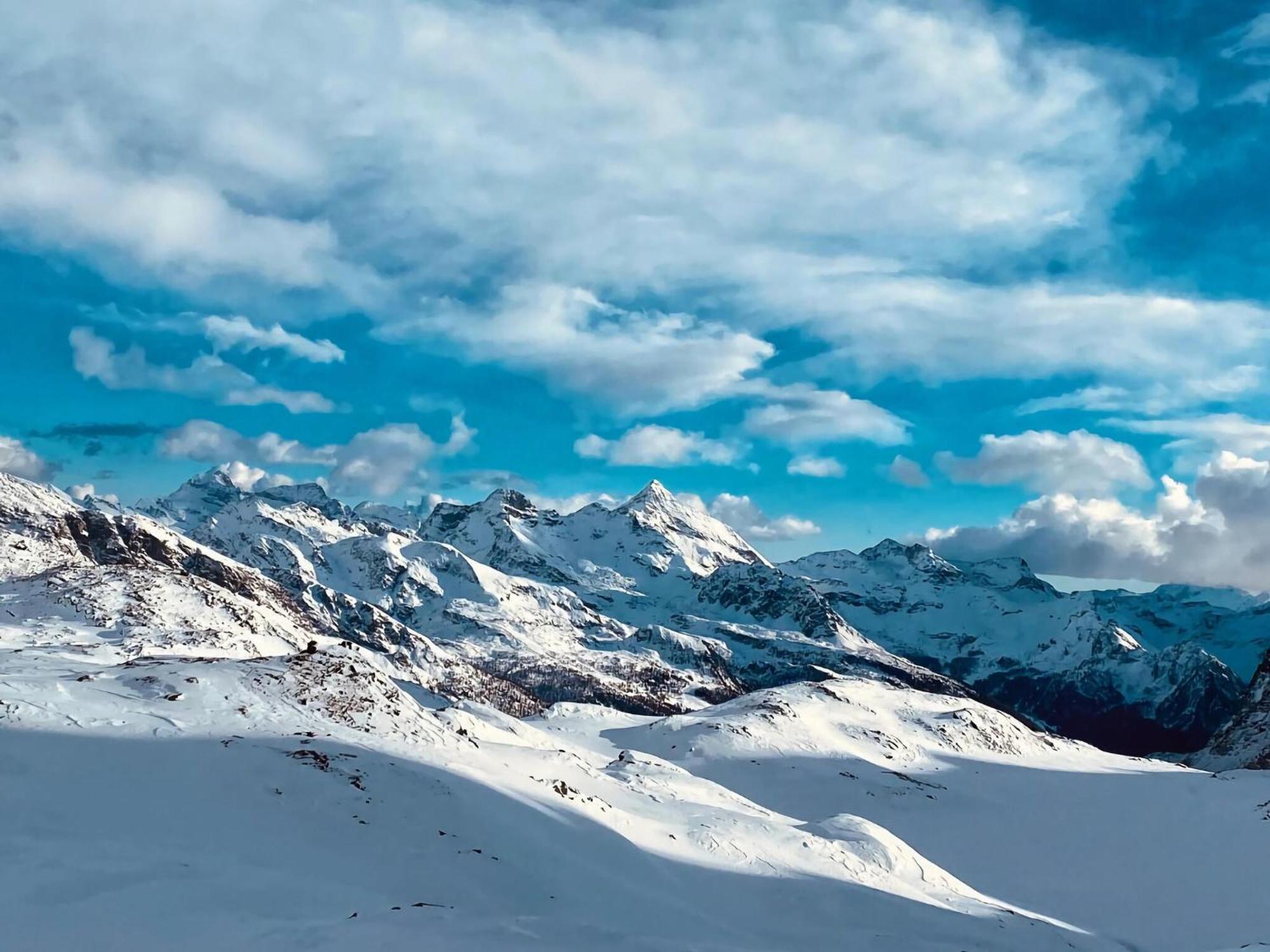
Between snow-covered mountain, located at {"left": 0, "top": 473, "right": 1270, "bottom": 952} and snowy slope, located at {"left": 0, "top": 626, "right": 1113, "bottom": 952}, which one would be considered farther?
snow-covered mountain, located at {"left": 0, "top": 473, "right": 1270, "bottom": 952}

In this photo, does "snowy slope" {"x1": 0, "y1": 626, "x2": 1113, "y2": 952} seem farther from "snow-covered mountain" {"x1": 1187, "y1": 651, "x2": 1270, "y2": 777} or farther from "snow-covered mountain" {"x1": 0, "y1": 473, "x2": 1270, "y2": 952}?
"snow-covered mountain" {"x1": 1187, "y1": 651, "x2": 1270, "y2": 777}

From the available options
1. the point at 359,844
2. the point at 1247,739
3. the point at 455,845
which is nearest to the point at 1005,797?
the point at 455,845

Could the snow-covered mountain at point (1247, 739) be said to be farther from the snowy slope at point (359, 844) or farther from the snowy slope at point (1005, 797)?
the snowy slope at point (359, 844)

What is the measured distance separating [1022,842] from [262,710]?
5557 cm

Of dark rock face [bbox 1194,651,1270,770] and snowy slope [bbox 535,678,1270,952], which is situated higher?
dark rock face [bbox 1194,651,1270,770]

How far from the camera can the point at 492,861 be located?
28.3 metres

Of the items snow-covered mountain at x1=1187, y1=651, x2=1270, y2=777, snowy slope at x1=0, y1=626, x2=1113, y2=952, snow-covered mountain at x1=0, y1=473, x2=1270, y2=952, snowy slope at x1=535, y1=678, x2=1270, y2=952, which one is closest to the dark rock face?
snow-covered mountain at x1=1187, y1=651, x2=1270, y2=777

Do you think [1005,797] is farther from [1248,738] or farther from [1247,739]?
[1248,738]

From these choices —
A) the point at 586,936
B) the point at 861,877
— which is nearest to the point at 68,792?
the point at 586,936

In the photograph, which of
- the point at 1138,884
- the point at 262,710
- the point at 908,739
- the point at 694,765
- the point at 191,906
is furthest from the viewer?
the point at 908,739

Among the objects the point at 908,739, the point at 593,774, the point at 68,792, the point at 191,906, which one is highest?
the point at 908,739

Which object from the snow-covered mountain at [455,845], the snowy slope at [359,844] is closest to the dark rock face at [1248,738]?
the snow-covered mountain at [455,845]

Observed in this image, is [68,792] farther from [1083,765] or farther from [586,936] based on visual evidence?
[1083,765]

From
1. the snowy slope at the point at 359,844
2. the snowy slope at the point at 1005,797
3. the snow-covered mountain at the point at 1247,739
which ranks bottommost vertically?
the snowy slope at the point at 359,844
